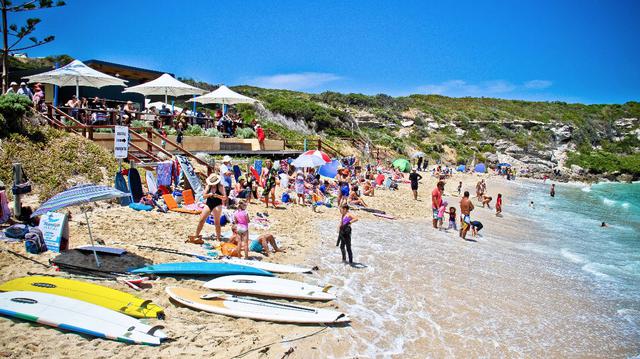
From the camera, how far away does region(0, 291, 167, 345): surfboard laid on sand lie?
4.99m

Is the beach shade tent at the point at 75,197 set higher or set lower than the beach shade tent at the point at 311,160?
lower

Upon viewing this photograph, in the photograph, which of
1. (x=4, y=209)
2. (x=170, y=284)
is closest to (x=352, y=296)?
(x=170, y=284)

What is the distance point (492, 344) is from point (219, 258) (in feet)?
15.5

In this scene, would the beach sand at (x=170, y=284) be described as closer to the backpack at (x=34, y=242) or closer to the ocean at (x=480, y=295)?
the backpack at (x=34, y=242)

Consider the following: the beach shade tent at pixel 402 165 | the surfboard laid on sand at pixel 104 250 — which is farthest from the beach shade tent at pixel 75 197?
the beach shade tent at pixel 402 165

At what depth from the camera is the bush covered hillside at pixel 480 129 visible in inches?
1590

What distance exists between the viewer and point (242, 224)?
316 inches

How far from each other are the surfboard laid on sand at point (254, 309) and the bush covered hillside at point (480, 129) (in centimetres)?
2662

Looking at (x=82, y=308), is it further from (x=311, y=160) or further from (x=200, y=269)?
(x=311, y=160)

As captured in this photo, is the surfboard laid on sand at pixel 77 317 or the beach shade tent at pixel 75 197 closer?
the surfboard laid on sand at pixel 77 317

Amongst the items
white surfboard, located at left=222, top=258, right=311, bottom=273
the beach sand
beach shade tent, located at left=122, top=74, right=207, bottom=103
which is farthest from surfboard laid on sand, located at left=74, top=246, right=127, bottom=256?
beach shade tent, located at left=122, top=74, right=207, bottom=103

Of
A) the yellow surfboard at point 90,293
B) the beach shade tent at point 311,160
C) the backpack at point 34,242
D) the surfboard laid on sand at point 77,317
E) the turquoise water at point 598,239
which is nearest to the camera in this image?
the surfboard laid on sand at point 77,317

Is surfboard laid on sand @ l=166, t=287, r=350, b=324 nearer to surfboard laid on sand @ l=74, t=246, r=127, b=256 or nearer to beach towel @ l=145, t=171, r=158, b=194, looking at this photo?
surfboard laid on sand @ l=74, t=246, r=127, b=256

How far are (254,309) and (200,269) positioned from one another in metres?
1.61
